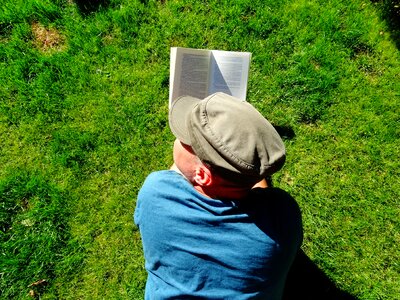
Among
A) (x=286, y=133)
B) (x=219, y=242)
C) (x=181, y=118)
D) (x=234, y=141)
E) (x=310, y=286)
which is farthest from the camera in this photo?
(x=286, y=133)

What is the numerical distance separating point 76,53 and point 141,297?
2316 millimetres

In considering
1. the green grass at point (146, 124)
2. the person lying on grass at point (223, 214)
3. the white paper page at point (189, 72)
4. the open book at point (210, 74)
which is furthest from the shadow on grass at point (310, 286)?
the white paper page at point (189, 72)

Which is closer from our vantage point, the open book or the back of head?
the back of head

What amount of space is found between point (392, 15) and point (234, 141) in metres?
2.87

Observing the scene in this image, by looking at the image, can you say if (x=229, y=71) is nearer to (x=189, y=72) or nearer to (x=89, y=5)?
(x=189, y=72)

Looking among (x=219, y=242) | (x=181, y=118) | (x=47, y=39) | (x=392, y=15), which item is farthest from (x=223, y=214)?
(x=392, y=15)

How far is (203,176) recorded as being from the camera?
70.9 inches

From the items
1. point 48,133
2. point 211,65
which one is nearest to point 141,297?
point 48,133

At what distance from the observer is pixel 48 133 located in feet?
11.5

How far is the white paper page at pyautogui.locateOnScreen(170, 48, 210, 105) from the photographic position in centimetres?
295

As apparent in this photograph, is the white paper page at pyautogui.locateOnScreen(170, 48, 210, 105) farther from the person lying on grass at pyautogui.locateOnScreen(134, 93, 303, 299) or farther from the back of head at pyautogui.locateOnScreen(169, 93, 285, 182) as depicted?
the back of head at pyautogui.locateOnScreen(169, 93, 285, 182)

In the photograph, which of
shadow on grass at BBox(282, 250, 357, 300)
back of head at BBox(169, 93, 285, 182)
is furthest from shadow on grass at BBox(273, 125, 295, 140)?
back of head at BBox(169, 93, 285, 182)

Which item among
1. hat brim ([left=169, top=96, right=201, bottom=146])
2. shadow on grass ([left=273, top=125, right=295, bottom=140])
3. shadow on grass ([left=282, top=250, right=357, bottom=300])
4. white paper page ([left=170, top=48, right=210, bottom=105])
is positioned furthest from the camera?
shadow on grass ([left=273, top=125, right=295, bottom=140])

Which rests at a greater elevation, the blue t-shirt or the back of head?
the back of head
